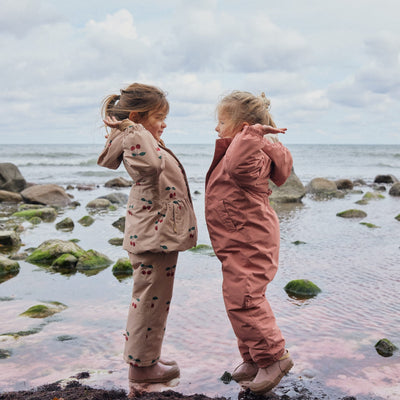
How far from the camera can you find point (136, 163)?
3.39 m

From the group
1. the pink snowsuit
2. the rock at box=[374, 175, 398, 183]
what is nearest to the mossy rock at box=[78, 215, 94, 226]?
the pink snowsuit

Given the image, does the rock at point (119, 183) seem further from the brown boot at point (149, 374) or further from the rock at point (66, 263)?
the brown boot at point (149, 374)

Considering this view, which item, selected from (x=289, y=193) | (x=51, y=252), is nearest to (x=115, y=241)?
(x=51, y=252)

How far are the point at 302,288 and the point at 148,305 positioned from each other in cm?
269

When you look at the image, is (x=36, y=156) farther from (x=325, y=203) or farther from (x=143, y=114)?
(x=143, y=114)

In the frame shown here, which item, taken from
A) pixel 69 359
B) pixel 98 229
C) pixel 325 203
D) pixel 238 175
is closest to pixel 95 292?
pixel 69 359

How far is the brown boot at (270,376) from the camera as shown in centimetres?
341

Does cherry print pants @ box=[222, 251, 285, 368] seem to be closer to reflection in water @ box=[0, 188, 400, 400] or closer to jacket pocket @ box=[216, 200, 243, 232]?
jacket pocket @ box=[216, 200, 243, 232]

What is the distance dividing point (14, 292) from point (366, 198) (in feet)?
38.6

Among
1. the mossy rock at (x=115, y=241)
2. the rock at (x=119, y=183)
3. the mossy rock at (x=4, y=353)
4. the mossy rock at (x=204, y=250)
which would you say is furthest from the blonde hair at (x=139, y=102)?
the rock at (x=119, y=183)

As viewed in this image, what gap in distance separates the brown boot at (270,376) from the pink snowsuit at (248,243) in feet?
0.14

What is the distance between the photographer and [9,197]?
1559 cm

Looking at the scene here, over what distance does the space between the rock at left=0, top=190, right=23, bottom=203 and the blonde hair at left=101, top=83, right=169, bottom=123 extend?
12773 mm

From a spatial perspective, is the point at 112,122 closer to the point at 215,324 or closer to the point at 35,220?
the point at 215,324
